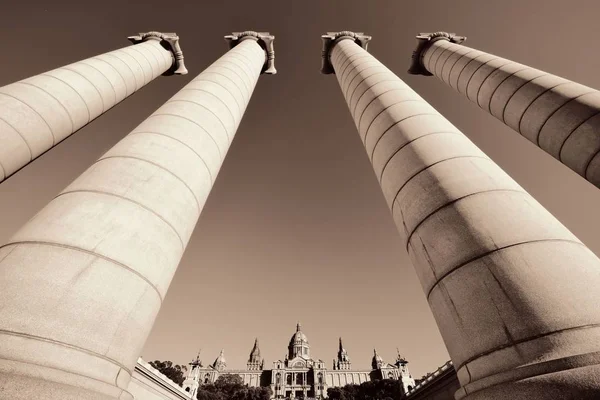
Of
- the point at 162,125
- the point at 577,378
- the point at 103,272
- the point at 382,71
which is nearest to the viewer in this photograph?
the point at 577,378

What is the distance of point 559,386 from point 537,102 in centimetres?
1616

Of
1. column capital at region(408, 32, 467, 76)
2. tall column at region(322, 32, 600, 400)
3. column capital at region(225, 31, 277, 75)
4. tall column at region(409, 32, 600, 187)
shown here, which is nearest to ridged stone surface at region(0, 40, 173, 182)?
column capital at region(225, 31, 277, 75)

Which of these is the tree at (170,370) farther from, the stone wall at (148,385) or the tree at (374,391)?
the stone wall at (148,385)

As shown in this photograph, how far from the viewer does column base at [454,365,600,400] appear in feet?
11.7

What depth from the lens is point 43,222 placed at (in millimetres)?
5512

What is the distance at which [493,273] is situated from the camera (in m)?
5.14

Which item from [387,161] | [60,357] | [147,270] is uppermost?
[387,161]

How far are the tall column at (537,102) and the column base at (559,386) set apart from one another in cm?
1107

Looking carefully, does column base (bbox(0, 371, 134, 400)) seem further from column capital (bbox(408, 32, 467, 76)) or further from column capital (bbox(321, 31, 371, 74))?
column capital (bbox(408, 32, 467, 76))

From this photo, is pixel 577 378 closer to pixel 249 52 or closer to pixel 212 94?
pixel 212 94

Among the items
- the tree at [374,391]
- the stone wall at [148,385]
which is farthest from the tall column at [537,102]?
the tree at [374,391]

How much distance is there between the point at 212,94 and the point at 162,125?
3922mm

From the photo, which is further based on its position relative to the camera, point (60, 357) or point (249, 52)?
point (249, 52)

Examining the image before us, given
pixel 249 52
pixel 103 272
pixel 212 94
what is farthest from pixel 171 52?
pixel 103 272
